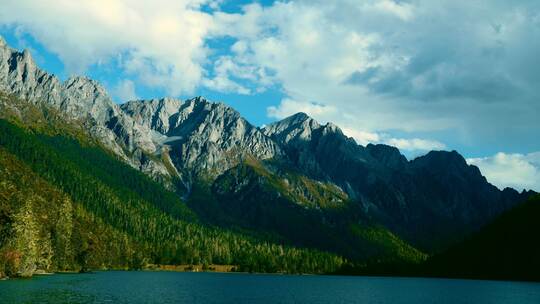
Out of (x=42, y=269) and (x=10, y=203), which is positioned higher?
(x=10, y=203)

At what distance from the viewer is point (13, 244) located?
477 ft

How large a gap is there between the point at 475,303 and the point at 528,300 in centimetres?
2295

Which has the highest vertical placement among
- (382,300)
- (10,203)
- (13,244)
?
(10,203)

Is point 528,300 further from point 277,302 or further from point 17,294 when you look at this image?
point 17,294

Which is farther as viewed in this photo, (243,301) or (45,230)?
(45,230)

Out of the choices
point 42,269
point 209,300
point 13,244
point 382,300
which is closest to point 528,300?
point 382,300

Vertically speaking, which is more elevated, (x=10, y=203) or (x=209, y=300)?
(x=10, y=203)

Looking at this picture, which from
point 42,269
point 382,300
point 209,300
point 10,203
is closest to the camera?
point 209,300

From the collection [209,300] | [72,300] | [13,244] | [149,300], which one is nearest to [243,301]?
[209,300]

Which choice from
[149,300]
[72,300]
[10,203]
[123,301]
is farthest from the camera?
[10,203]

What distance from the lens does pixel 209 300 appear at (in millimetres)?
117125

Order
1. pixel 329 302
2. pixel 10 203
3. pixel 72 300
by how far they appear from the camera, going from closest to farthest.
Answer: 1. pixel 72 300
2. pixel 329 302
3. pixel 10 203

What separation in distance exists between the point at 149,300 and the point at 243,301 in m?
23.3

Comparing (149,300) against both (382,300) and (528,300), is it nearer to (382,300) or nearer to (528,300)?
(382,300)
